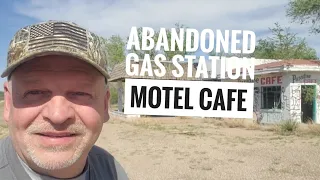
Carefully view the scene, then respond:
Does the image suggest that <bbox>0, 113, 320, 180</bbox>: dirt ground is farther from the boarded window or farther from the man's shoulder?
the boarded window

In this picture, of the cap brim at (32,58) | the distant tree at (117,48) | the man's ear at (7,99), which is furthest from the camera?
the distant tree at (117,48)

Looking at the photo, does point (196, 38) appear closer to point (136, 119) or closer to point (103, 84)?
point (136, 119)

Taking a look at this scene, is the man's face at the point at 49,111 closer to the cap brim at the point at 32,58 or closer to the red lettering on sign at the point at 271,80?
the cap brim at the point at 32,58

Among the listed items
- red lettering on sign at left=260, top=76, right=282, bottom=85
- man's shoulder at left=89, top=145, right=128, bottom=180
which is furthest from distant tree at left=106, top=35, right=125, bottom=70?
man's shoulder at left=89, top=145, right=128, bottom=180

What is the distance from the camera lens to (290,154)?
371 inches

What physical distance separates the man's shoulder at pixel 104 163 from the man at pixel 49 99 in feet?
1.16

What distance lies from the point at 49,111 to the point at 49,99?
0.04 m

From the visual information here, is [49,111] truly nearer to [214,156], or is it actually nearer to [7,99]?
[7,99]

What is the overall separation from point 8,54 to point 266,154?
907 cm

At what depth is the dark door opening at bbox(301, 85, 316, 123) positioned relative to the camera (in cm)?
1836

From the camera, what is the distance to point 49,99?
4.10ft

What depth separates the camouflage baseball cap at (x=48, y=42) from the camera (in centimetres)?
120

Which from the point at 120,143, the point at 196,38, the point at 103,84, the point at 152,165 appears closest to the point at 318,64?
the point at 196,38

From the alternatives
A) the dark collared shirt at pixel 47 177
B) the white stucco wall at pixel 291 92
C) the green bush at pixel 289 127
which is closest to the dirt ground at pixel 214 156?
the green bush at pixel 289 127
